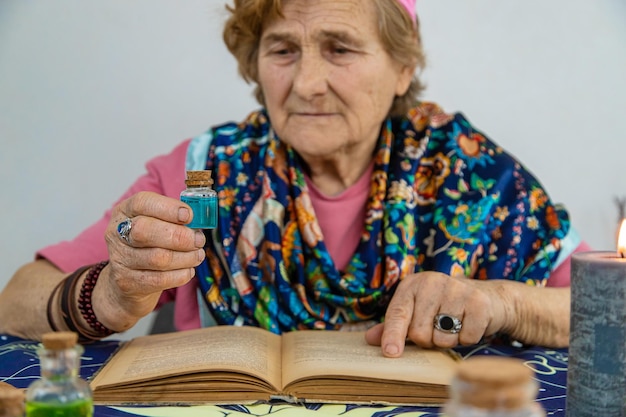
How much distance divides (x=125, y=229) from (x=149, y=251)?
0.07 meters

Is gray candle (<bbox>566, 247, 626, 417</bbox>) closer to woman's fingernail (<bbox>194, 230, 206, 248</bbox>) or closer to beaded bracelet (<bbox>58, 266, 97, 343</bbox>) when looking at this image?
woman's fingernail (<bbox>194, 230, 206, 248</bbox>)

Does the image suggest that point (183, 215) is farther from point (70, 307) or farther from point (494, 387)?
point (494, 387)

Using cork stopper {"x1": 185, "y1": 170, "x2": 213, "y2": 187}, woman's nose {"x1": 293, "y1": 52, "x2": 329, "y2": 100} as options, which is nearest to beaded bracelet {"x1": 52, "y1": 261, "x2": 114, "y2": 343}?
cork stopper {"x1": 185, "y1": 170, "x2": 213, "y2": 187}

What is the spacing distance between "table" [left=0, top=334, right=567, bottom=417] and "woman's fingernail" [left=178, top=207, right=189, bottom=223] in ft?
1.02

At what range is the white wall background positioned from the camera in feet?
8.62

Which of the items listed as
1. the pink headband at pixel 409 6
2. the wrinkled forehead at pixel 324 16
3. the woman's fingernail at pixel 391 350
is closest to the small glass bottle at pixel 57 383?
the woman's fingernail at pixel 391 350

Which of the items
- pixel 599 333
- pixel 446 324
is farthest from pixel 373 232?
pixel 599 333

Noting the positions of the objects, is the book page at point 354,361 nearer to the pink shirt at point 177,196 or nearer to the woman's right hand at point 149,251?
the woman's right hand at point 149,251

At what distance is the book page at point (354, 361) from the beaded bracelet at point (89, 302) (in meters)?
0.39

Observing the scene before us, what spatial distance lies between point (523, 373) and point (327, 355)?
77cm

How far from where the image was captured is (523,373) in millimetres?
653

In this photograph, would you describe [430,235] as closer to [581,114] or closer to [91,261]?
[91,261]

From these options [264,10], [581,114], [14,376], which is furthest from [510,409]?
[581,114]

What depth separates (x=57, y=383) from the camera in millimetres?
789
